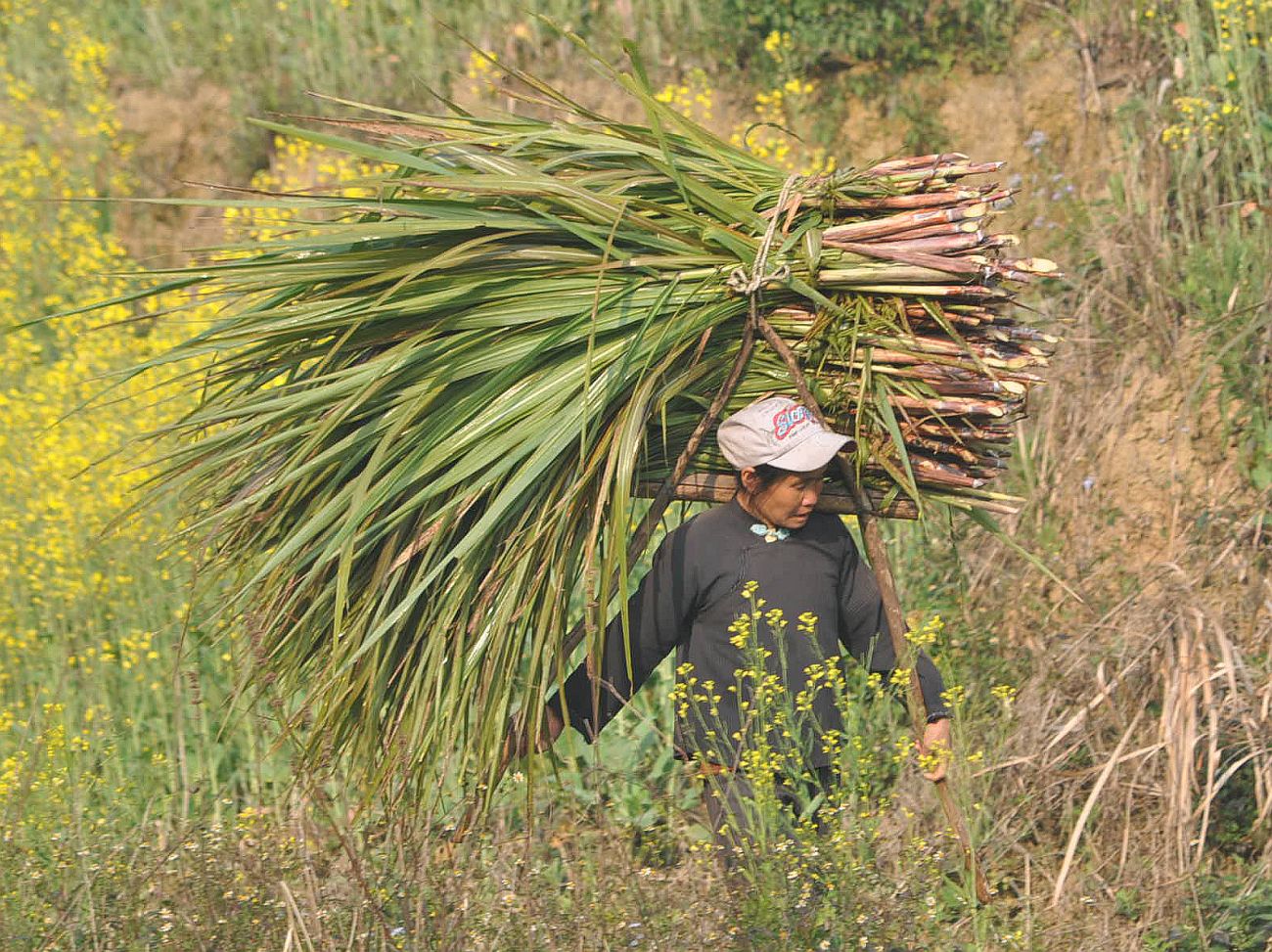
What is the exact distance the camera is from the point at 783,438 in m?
3.07

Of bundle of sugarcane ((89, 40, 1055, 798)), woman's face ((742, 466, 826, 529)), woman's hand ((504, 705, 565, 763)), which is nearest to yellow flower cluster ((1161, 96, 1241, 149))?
bundle of sugarcane ((89, 40, 1055, 798))

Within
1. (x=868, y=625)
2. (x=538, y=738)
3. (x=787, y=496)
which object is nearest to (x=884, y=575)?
(x=868, y=625)

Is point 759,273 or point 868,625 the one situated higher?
point 759,273

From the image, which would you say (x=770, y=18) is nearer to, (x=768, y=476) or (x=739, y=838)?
(x=768, y=476)

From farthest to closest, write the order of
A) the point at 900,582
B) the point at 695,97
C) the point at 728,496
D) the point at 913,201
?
the point at 695,97 → the point at 900,582 → the point at 728,496 → the point at 913,201

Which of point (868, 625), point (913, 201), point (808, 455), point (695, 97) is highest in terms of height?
point (695, 97)

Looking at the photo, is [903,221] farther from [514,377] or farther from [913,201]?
[514,377]

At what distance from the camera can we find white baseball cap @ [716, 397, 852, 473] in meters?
3.07

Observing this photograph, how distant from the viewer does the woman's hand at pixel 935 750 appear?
303 cm

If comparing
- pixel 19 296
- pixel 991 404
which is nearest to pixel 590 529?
pixel 991 404

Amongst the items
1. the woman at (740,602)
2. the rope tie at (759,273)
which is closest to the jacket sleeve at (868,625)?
the woman at (740,602)

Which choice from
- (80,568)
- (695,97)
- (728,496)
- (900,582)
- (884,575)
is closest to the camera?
(884,575)

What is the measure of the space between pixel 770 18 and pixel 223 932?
5.80 metres

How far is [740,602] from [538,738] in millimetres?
568
